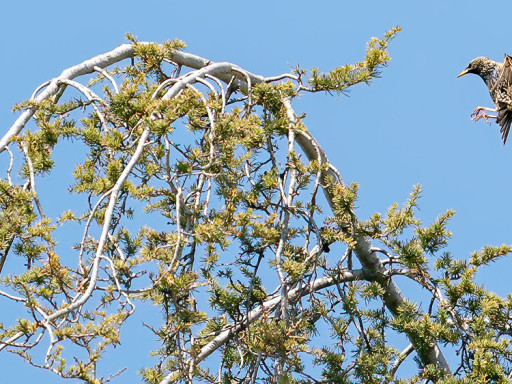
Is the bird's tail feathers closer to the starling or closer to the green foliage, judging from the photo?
the starling

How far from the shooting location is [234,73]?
483 cm

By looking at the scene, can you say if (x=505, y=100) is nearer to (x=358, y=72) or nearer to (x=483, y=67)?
(x=483, y=67)

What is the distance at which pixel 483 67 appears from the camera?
636 centimetres

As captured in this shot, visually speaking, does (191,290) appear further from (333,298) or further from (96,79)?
(96,79)

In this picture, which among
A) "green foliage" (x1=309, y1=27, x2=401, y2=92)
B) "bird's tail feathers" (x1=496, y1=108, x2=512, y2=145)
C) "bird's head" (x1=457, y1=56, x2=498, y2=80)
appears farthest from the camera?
"bird's head" (x1=457, y1=56, x2=498, y2=80)

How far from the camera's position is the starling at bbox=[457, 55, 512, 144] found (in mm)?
5812

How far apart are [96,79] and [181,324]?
66.6 inches

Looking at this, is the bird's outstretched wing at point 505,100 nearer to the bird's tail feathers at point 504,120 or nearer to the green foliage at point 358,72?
the bird's tail feathers at point 504,120

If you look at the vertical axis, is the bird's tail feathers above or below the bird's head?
below

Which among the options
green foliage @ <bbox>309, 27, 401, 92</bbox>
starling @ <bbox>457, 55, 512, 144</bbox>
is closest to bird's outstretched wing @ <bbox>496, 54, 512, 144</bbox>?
starling @ <bbox>457, 55, 512, 144</bbox>

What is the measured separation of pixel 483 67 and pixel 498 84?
32cm

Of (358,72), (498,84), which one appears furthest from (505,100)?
(358,72)

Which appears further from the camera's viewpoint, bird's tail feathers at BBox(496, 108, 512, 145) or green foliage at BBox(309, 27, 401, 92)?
bird's tail feathers at BBox(496, 108, 512, 145)

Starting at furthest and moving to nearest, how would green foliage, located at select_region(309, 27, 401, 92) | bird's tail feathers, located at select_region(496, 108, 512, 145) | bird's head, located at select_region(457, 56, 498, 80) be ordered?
bird's head, located at select_region(457, 56, 498, 80) → bird's tail feathers, located at select_region(496, 108, 512, 145) → green foliage, located at select_region(309, 27, 401, 92)
